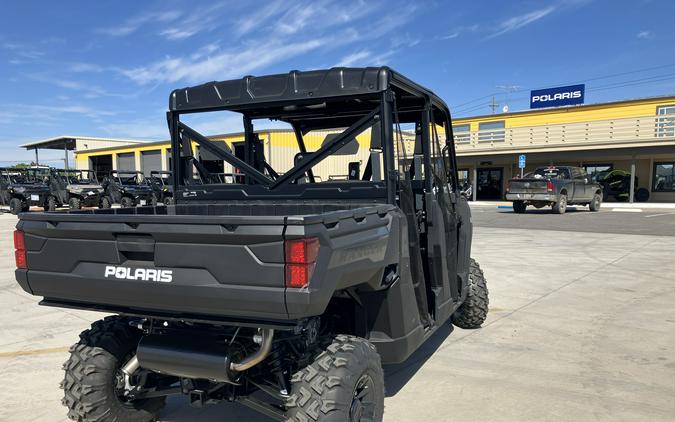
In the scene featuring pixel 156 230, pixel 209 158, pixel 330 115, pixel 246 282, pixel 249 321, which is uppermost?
pixel 330 115

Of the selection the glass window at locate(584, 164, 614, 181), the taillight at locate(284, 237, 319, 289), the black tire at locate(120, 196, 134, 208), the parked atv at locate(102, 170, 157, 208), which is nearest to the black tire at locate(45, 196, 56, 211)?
the parked atv at locate(102, 170, 157, 208)

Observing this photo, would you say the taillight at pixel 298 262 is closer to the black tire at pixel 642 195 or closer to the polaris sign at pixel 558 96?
the black tire at pixel 642 195

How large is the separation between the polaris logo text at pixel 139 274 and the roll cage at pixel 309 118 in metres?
1.17

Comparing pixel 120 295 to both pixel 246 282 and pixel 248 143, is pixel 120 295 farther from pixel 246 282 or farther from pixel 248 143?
pixel 248 143

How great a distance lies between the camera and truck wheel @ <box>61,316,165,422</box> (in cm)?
283

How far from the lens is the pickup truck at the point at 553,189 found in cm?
1875

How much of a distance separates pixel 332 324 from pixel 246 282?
1.18 metres

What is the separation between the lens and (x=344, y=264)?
2.38 m

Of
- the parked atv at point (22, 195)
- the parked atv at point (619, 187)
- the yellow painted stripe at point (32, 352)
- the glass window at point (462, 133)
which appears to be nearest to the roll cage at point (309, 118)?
the yellow painted stripe at point (32, 352)

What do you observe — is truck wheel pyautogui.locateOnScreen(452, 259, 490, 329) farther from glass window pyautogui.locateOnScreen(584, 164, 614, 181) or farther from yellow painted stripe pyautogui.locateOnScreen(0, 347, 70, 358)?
glass window pyautogui.locateOnScreen(584, 164, 614, 181)

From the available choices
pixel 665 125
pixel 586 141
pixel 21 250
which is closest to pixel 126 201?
pixel 21 250

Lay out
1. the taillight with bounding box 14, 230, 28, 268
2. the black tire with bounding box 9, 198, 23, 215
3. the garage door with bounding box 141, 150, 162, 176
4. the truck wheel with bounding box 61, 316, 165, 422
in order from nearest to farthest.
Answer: the taillight with bounding box 14, 230, 28, 268, the truck wheel with bounding box 61, 316, 165, 422, the black tire with bounding box 9, 198, 23, 215, the garage door with bounding box 141, 150, 162, 176

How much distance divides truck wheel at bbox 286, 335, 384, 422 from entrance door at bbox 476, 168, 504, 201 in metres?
29.4

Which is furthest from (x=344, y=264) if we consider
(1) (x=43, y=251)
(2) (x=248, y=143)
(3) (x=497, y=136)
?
(3) (x=497, y=136)
